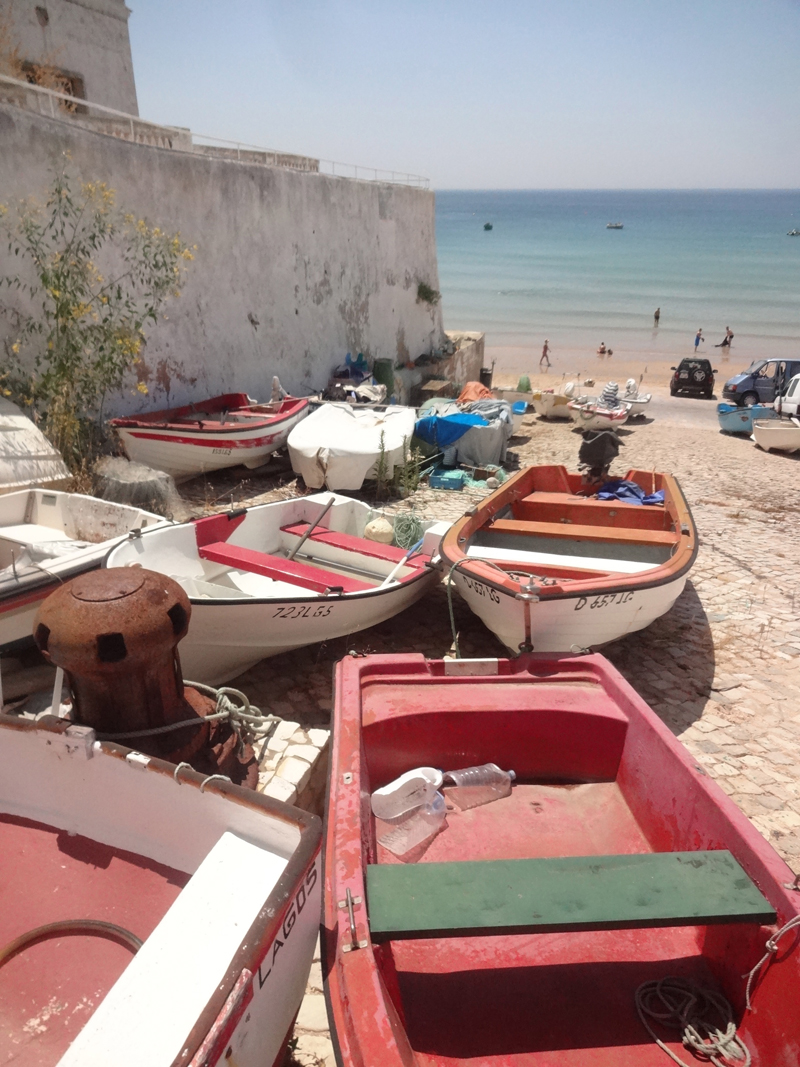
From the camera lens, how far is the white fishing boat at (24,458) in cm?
608

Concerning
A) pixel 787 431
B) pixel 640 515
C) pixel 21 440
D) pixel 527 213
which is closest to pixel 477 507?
pixel 640 515

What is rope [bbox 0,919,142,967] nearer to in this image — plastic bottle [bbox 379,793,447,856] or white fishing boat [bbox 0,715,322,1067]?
white fishing boat [bbox 0,715,322,1067]

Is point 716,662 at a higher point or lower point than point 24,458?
lower

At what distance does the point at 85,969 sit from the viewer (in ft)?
7.48

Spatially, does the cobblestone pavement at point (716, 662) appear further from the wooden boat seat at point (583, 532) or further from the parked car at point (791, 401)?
the parked car at point (791, 401)

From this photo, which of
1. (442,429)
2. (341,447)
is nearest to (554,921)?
(341,447)

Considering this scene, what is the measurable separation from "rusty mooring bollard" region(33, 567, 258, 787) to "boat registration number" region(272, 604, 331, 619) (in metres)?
1.57

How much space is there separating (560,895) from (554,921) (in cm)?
14

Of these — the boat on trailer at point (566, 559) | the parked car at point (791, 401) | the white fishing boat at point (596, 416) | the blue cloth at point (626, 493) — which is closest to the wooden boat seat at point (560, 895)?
the boat on trailer at point (566, 559)

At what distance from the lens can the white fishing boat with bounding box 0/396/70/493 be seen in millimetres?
6078

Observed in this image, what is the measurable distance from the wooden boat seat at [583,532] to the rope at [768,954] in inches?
155

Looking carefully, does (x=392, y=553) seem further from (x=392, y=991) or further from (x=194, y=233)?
(x=194, y=233)

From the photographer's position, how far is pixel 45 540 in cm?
561

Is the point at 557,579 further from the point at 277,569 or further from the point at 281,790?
the point at 281,790
